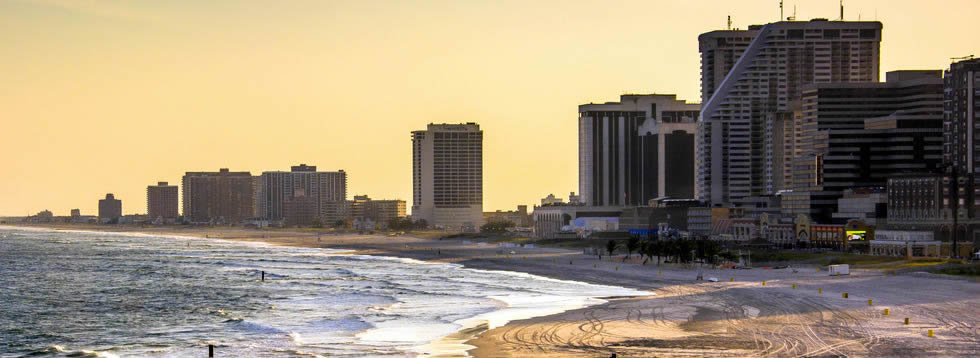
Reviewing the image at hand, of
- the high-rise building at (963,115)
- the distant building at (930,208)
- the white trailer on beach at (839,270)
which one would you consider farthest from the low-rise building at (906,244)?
the white trailer on beach at (839,270)

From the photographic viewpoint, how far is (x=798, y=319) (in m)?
78.5

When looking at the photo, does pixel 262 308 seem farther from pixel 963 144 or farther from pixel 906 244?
pixel 963 144

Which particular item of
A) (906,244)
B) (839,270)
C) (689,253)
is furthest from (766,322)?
(906,244)

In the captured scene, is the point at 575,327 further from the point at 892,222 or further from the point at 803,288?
the point at 892,222

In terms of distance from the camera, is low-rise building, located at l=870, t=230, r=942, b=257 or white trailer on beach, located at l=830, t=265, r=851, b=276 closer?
white trailer on beach, located at l=830, t=265, r=851, b=276

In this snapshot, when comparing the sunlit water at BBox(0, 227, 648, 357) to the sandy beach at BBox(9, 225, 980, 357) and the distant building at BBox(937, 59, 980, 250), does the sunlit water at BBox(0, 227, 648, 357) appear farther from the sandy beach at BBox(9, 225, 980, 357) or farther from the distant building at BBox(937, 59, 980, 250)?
the distant building at BBox(937, 59, 980, 250)

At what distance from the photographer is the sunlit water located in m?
73.4

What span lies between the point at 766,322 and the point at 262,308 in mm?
44859

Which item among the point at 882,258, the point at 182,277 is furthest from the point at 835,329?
the point at 182,277

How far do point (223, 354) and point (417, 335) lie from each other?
14085mm

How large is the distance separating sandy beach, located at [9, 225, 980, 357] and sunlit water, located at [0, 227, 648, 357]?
5.54m

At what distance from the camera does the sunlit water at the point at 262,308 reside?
73438 millimetres

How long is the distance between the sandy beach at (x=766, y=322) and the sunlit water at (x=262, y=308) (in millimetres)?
5537

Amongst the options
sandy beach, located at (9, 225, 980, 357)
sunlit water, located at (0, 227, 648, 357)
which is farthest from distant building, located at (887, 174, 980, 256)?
sunlit water, located at (0, 227, 648, 357)
